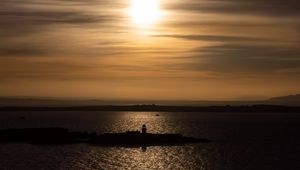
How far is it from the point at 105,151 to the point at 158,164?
19.3 m

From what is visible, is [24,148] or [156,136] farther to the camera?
[156,136]

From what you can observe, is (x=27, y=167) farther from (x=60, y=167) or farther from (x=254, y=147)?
(x=254, y=147)

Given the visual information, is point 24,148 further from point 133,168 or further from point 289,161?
point 289,161

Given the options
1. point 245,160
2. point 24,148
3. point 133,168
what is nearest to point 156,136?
point 24,148

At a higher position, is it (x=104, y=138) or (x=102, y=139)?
(x=104, y=138)

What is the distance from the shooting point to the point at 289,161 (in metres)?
84.6

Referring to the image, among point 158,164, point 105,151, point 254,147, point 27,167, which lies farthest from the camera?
point 254,147

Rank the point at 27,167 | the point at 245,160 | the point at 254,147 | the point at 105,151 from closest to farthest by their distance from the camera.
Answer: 1. the point at 27,167
2. the point at 245,160
3. the point at 105,151
4. the point at 254,147

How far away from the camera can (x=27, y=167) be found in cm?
7481

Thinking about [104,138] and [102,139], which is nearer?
[102,139]

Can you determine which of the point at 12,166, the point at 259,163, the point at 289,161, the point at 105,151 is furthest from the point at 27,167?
the point at 289,161

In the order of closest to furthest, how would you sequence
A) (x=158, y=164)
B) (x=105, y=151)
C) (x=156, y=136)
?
(x=158, y=164), (x=105, y=151), (x=156, y=136)

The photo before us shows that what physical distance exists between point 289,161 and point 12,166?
3822cm

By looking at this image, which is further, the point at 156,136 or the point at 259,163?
the point at 156,136
